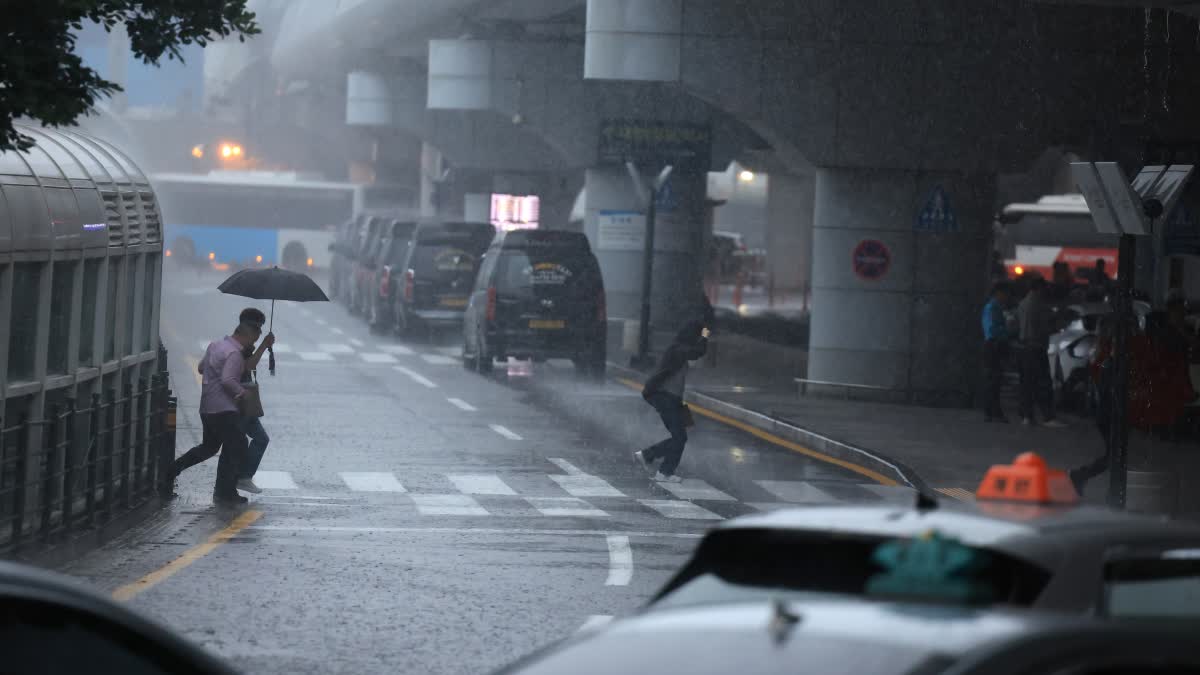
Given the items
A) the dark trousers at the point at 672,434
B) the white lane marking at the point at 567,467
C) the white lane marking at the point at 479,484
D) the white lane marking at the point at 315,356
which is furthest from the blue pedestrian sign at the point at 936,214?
the white lane marking at the point at 315,356

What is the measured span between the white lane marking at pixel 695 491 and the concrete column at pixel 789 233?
203ft

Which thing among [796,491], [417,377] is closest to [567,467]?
[796,491]

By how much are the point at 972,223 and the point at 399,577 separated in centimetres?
1659

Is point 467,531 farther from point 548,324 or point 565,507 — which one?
point 548,324

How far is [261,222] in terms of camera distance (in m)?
75.4

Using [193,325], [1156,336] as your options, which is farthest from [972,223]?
[193,325]

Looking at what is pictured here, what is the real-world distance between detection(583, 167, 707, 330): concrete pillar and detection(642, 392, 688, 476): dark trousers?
70.6 feet

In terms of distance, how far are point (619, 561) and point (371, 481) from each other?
5.55 metres

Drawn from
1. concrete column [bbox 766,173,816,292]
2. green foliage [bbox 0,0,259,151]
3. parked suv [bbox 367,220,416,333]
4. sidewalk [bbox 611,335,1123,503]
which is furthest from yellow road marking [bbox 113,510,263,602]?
concrete column [bbox 766,173,816,292]

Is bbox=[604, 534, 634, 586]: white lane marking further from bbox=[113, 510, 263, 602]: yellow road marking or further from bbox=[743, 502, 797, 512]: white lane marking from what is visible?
bbox=[113, 510, 263, 602]: yellow road marking

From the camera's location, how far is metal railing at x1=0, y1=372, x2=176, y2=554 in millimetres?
13391

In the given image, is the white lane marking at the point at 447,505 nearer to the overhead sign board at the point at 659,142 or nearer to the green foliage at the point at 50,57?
the green foliage at the point at 50,57

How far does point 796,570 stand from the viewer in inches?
177

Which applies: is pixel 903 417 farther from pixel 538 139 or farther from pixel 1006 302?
pixel 538 139
